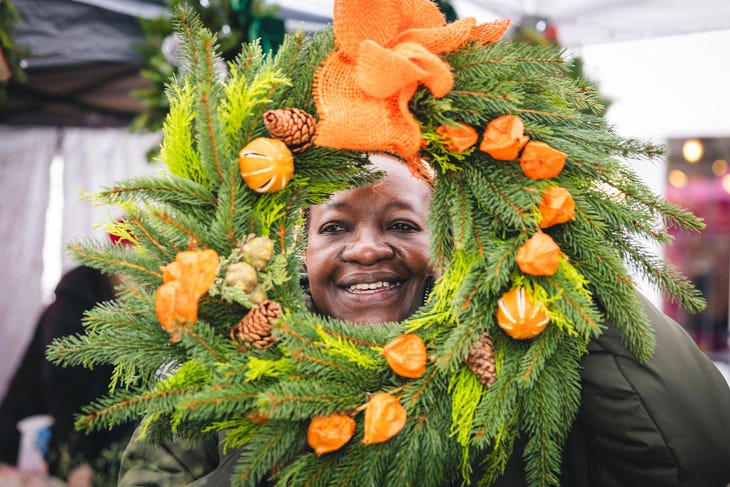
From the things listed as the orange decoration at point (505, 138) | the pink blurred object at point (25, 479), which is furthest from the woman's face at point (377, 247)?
the pink blurred object at point (25, 479)

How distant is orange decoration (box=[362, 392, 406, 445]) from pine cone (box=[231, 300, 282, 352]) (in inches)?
9.5

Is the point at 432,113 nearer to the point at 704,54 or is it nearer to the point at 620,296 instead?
the point at 620,296

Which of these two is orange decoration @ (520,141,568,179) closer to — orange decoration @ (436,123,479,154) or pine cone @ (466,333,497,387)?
orange decoration @ (436,123,479,154)

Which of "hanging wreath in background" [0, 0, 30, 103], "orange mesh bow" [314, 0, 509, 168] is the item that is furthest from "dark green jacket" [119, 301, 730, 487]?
"hanging wreath in background" [0, 0, 30, 103]

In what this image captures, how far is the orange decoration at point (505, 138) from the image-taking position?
126 cm

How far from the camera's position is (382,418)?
116 cm

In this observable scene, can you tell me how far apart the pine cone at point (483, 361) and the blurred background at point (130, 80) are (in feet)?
5.58

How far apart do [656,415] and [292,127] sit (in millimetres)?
927

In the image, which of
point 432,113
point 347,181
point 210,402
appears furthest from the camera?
point 347,181

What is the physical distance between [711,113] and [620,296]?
2.69 metres

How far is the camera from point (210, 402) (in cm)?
112

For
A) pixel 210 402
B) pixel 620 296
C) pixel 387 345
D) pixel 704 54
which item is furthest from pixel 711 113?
pixel 210 402

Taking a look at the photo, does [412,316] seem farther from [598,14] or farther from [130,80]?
[130,80]

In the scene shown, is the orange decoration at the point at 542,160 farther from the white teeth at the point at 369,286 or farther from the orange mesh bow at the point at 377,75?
the white teeth at the point at 369,286
